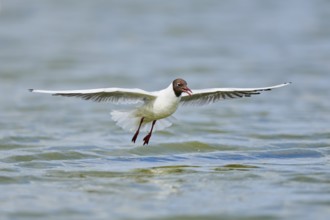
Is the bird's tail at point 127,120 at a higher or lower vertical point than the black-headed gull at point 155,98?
→ lower

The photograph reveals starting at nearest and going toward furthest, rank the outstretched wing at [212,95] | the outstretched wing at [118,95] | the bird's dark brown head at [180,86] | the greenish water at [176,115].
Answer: the greenish water at [176,115] < the outstretched wing at [118,95] < the bird's dark brown head at [180,86] < the outstretched wing at [212,95]

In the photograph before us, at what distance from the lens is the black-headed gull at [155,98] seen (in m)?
11.3

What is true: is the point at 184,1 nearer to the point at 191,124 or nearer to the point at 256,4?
the point at 256,4

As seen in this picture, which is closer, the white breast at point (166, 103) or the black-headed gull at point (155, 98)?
the black-headed gull at point (155, 98)

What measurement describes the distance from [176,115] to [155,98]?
5.11 m

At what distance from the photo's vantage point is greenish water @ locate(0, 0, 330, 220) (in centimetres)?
968

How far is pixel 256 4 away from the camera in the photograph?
3219cm

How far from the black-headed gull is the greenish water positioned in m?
0.62

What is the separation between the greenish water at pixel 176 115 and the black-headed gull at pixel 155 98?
62 cm

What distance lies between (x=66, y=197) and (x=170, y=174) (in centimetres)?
185

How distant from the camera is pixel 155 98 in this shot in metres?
11.8

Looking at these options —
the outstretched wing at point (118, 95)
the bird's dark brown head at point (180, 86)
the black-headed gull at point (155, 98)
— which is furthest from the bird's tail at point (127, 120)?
the bird's dark brown head at point (180, 86)

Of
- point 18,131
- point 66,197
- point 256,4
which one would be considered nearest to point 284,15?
point 256,4

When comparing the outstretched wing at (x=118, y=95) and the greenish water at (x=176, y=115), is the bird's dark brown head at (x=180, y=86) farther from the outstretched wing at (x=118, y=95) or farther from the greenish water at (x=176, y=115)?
the greenish water at (x=176, y=115)
